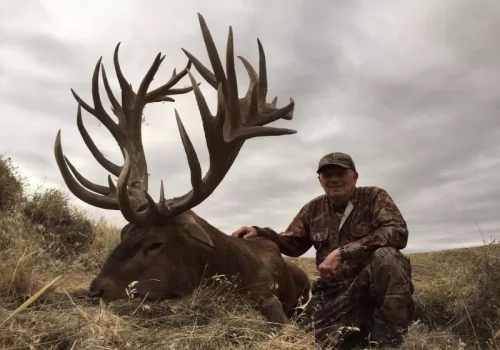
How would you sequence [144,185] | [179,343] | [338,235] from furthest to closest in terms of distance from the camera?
[144,185]
[338,235]
[179,343]

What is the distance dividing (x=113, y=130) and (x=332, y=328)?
9.90 ft

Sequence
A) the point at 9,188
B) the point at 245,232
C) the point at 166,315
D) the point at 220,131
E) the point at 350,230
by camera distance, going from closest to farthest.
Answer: the point at 166,315 → the point at 220,131 → the point at 350,230 → the point at 245,232 → the point at 9,188

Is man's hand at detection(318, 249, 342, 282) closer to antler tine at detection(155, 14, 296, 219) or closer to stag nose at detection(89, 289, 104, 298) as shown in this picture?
antler tine at detection(155, 14, 296, 219)

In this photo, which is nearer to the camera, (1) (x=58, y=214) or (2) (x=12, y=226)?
(2) (x=12, y=226)

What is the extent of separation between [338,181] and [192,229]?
4.81ft

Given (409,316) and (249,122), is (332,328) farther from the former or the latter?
(249,122)

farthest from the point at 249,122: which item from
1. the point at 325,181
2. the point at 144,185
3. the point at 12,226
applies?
the point at 12,226

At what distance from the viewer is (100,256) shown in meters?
8.05

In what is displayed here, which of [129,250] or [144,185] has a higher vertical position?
[144,185]

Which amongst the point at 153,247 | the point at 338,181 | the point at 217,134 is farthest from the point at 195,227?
the point at 338,181

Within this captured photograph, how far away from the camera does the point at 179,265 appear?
4.24m

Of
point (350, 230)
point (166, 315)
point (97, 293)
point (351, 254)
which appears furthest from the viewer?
point (350, 230)

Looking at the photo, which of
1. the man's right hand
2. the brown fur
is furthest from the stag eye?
the man's right hand

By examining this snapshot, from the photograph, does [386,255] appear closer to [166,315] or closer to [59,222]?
[166,315]
